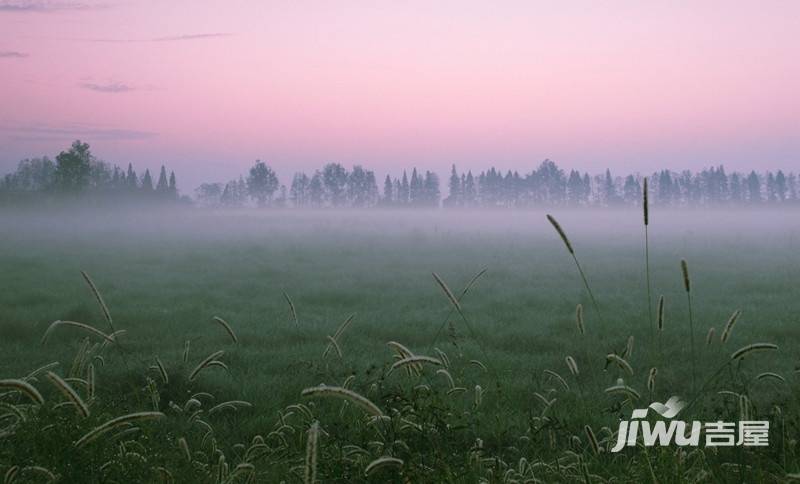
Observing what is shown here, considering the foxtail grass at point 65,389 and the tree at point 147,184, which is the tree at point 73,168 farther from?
the foxtail grass at point 65,389

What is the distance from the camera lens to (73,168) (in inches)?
3442

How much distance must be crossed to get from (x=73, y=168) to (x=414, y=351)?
290 feet

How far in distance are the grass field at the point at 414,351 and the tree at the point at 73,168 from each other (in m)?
63.3

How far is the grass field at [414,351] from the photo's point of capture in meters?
4.55

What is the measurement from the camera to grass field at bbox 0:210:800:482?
14.9ft

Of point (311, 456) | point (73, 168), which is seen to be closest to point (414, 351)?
point (311, 456)

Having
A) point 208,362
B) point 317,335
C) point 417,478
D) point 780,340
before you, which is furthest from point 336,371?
point 780,340

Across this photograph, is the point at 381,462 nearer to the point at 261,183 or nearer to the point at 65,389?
the point at 65,389

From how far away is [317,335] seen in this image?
42.1 ft

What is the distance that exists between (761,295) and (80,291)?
19238mm

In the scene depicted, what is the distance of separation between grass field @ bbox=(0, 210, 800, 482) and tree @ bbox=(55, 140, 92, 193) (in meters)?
63.3

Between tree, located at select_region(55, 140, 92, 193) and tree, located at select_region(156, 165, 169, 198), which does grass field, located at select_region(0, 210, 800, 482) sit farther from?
tree, located at select_region(156, 165, 169, 198)

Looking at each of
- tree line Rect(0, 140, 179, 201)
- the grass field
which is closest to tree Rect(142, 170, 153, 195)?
tree line Rect(0, 140, 179, 201)

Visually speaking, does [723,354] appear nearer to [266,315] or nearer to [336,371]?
[336,371]
